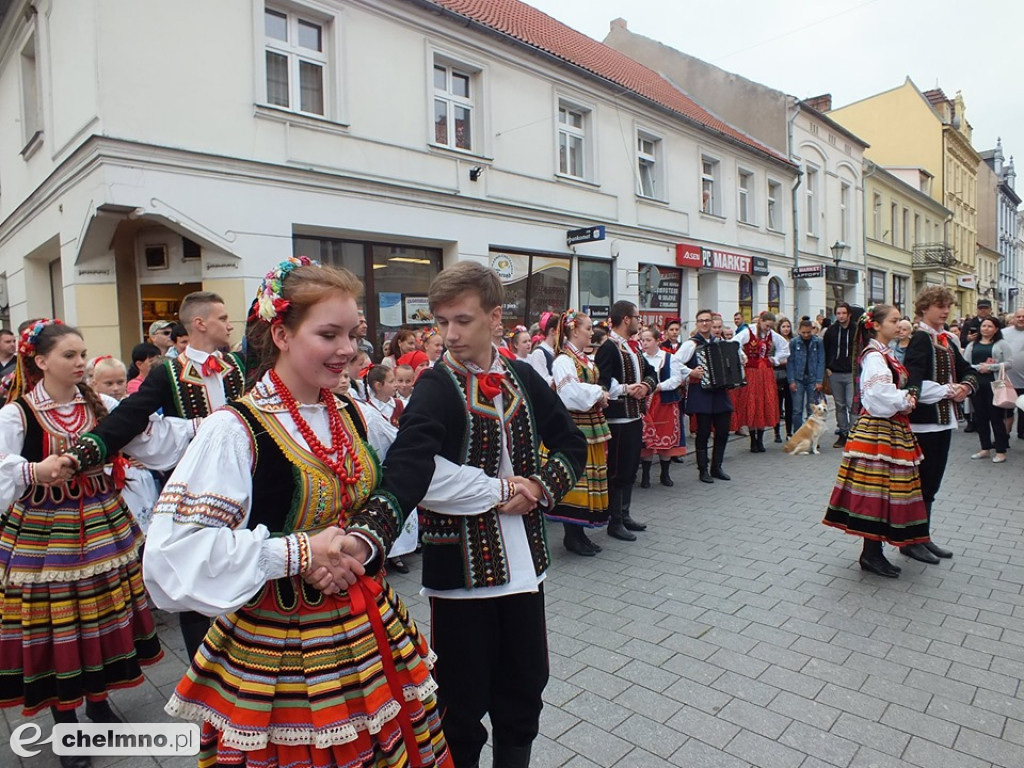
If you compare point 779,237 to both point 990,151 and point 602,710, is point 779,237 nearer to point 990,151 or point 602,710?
point 602,710

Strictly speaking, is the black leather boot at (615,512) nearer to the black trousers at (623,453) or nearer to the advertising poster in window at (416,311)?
the black trousers at (623,453)

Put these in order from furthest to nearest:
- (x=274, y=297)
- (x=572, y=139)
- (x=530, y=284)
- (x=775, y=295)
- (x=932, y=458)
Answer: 1. (x=775, y=295)
2. (x=572, y=139)
3. (x=530, y=284)
4. (x=932, y=458)
5. (x=274, y=297)

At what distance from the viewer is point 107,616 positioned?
9.65 ft

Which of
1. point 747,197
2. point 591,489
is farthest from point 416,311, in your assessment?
point 747,197

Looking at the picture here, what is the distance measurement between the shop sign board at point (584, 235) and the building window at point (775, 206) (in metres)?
9.80

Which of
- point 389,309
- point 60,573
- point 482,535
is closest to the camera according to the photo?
point 482,535

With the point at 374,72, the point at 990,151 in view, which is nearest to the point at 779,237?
the point at 374,72

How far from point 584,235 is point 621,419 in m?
7.88

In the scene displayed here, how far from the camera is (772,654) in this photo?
3561 millimetres

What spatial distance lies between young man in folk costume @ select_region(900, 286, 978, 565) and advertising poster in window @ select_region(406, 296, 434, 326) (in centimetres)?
770

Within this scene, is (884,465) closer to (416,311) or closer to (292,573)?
(292,573)

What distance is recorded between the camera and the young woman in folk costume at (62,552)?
281cm

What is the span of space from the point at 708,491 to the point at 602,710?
185 inches

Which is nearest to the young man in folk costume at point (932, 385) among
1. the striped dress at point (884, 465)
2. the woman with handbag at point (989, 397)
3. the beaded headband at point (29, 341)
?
the striped dress at point (884, 465)
